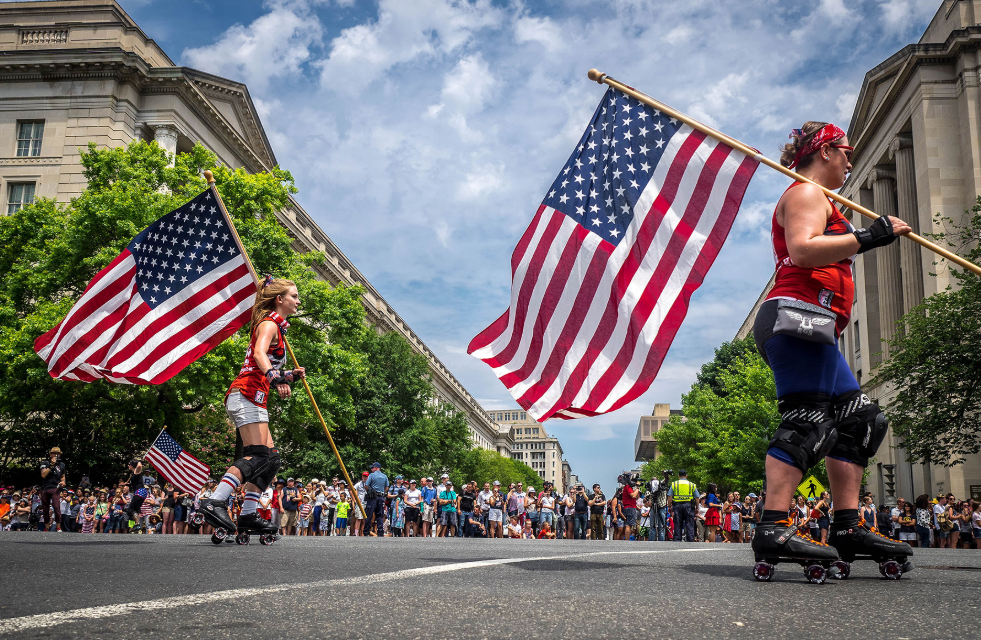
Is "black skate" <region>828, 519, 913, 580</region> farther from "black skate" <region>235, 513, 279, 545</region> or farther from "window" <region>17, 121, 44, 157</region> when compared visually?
"window" <region>17, 121, 44, 157</region>

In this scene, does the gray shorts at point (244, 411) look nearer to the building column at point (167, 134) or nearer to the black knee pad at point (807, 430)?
the black knee pad at point (807, 430)

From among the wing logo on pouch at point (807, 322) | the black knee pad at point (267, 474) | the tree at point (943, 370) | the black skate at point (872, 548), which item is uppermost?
the tree at point (943, 370)

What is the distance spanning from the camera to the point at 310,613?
2.17 meters

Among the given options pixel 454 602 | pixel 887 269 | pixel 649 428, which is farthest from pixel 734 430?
pixel 649 428

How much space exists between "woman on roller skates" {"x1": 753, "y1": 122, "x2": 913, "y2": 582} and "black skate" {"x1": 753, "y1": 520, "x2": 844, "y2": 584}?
0.02m

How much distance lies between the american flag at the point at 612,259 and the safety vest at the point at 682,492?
595 inches

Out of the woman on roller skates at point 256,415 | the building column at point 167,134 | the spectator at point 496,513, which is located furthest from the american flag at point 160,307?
the building column at point 167,134

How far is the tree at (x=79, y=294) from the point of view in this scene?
21.1 meters

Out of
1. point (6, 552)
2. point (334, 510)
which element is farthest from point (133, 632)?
point (334, 510)

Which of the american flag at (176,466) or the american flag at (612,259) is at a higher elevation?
the american flag at (612,259)

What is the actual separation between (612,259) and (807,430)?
200 cm

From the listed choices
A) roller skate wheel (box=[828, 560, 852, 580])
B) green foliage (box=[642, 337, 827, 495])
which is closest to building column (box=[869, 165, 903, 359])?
green foliage (box=[642, 337, 827, 495])

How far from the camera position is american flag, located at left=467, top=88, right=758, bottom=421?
514cm

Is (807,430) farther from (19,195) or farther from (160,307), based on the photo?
(19,195)
